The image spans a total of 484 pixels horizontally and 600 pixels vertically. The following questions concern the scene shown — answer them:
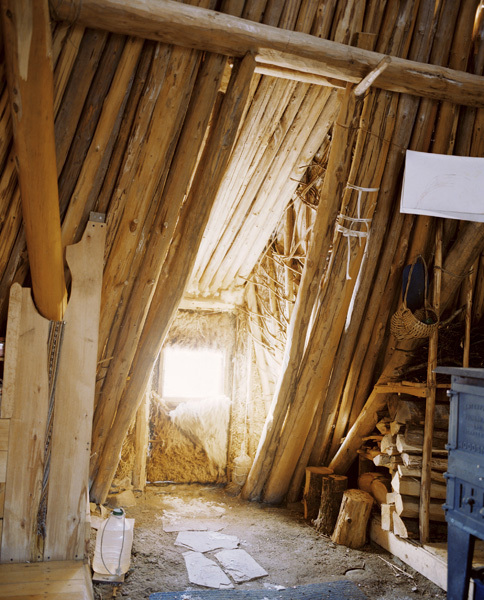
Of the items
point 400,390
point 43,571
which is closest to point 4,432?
point 43,571

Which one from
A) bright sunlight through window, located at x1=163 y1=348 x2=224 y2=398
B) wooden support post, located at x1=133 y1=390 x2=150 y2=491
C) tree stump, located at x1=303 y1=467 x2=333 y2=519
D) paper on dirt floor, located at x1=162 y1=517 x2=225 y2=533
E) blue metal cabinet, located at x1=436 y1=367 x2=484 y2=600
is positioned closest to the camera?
blue metal cabinet, located at x1=436 y1=367 x2=484 y2=600

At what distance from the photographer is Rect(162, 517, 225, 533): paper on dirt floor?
4.57 metres

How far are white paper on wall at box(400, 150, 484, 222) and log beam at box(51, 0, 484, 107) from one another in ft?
1.42

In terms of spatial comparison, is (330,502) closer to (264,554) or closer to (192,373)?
(264,554)

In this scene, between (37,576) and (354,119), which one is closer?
(37,576)

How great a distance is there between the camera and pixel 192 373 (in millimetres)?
6055

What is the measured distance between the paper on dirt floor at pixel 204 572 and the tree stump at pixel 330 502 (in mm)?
1061

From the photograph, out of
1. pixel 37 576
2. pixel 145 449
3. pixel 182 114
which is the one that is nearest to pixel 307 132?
pixel 182 114

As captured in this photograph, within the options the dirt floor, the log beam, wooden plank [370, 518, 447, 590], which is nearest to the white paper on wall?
Result: the log beam

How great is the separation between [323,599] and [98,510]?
1.86 meters

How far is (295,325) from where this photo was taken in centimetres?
454

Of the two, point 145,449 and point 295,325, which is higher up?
point 295,325

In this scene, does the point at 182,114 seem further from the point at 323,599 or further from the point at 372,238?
the point at 323,599

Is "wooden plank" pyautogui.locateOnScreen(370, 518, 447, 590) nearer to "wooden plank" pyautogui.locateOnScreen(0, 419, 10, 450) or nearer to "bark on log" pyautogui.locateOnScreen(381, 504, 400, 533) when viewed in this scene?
"bark on log" pyautogui.locateOnScreen(381, 504, 400, 533)
